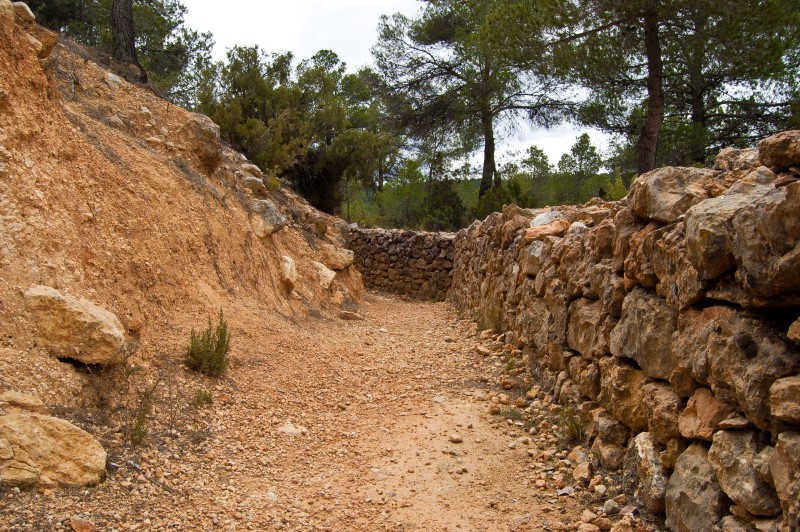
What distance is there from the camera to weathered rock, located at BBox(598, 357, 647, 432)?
3328mm

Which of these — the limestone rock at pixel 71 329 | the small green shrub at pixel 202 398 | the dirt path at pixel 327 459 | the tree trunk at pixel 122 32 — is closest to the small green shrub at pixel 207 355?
the dirt path at pixel 327 459

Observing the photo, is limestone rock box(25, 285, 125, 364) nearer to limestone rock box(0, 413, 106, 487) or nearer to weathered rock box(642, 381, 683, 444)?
limestone rock box(0, 413, 106, 487)

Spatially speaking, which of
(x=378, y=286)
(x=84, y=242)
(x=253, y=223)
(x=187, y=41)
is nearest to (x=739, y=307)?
(x=84, y=242)

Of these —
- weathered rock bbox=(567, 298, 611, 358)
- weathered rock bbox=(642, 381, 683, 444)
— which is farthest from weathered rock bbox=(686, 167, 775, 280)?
weathered rock bbox=(567, 298, 611, 358)

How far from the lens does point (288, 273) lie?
796 centimetres

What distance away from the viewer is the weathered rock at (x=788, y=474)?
6.43 ft

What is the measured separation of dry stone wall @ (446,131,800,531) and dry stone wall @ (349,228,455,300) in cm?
813

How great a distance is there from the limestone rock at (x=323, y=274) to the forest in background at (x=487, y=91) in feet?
10.0

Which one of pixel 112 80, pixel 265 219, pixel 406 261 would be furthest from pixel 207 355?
pixel 406 261

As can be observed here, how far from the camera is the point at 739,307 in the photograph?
247cm

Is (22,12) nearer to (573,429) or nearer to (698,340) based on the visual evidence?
(573,429)

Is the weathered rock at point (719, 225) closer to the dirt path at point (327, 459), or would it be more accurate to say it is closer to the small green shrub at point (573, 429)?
the dirt path at point (327, 459)

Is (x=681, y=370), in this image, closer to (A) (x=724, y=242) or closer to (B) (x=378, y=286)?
(A) (x=724, y=242)

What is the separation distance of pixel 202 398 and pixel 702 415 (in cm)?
303
